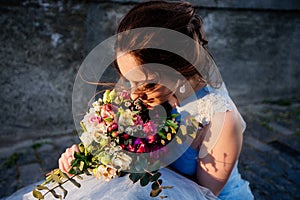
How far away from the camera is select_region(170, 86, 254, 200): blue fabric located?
1455mm

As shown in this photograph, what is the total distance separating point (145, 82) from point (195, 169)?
49 centimetres

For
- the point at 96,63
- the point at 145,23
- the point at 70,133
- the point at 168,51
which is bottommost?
the point at 70,133

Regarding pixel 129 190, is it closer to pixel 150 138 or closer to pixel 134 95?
pixel 150 138

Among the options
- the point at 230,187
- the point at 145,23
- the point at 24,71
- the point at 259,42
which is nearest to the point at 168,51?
the point at 145,23

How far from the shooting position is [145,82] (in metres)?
1.37

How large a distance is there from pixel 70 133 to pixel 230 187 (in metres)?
2.04

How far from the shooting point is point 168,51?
128cm

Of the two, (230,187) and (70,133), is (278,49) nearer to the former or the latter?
(70,133)

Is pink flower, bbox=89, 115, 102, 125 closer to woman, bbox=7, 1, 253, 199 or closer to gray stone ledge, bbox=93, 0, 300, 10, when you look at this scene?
woman, bbox=7, 1, 253, 199

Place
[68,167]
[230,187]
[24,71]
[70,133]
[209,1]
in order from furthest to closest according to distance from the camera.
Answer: [209,1] < [70,133] < [24,71] < [230,187] < [68,167]

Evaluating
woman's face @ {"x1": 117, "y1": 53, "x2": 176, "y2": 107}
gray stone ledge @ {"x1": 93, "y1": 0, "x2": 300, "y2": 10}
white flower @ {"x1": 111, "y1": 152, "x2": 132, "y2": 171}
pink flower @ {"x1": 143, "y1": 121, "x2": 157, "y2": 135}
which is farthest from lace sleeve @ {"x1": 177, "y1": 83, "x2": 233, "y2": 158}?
gray stone ledge @ {"x1": 93, "y1": 0, "x2": 300, "y2": 10}

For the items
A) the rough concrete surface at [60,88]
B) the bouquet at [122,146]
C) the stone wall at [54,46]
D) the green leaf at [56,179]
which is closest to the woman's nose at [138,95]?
the bouquet at [122,146]

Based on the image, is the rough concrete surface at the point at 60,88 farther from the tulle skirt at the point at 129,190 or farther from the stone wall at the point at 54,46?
the tulle skirt at the point at 129,190

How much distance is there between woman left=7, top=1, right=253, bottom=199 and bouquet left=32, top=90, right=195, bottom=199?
10 centimetres
